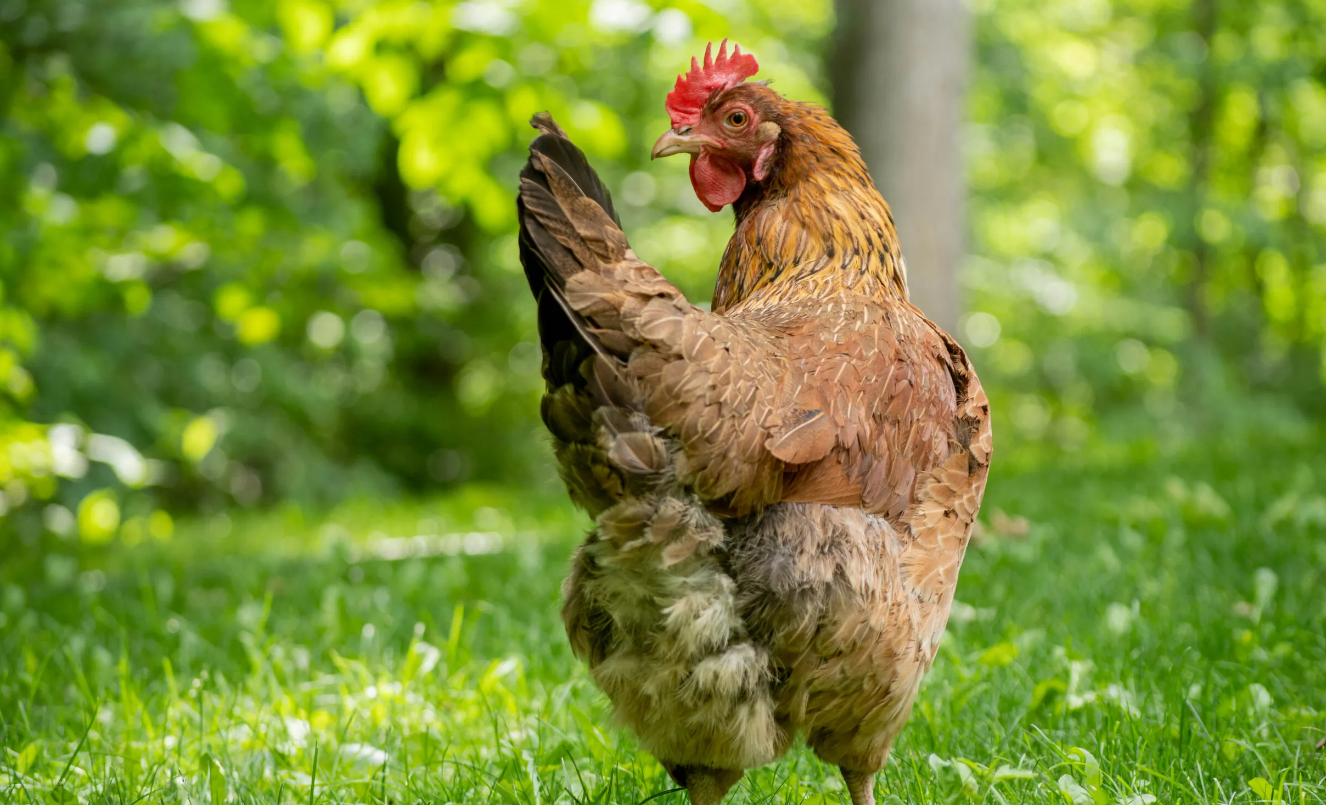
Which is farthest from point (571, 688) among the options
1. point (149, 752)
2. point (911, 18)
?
point (911, 18)

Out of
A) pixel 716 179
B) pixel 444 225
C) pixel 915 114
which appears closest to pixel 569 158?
pixel 716 179

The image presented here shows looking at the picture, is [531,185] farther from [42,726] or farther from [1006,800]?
[42,726]

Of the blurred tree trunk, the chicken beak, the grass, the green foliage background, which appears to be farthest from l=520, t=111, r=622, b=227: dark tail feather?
the blurred tree trunk

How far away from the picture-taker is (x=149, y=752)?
291cm

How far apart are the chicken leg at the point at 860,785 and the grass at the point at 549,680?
102 mm

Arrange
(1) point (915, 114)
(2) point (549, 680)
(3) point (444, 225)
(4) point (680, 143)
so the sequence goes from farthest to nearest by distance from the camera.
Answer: (3) point (444, 225) → (1) point (915, 114) → (2) point (549, 680) → (4) point (680, 143)

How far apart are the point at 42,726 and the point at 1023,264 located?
12.9 metres

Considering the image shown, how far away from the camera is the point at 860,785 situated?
2518 millimetres

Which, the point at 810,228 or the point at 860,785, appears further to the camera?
the point at 810,228

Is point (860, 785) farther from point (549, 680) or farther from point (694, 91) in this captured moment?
point (694, 91)

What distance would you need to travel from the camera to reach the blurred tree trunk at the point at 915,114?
266 inches

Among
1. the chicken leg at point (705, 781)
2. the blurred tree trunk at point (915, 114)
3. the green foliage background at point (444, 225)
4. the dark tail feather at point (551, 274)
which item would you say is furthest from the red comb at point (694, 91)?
the blurred tree trunk at point (915, 114)

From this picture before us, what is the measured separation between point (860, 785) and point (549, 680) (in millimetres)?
1329

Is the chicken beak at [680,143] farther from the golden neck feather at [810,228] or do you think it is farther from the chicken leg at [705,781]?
the chicken leg at [705,781]
